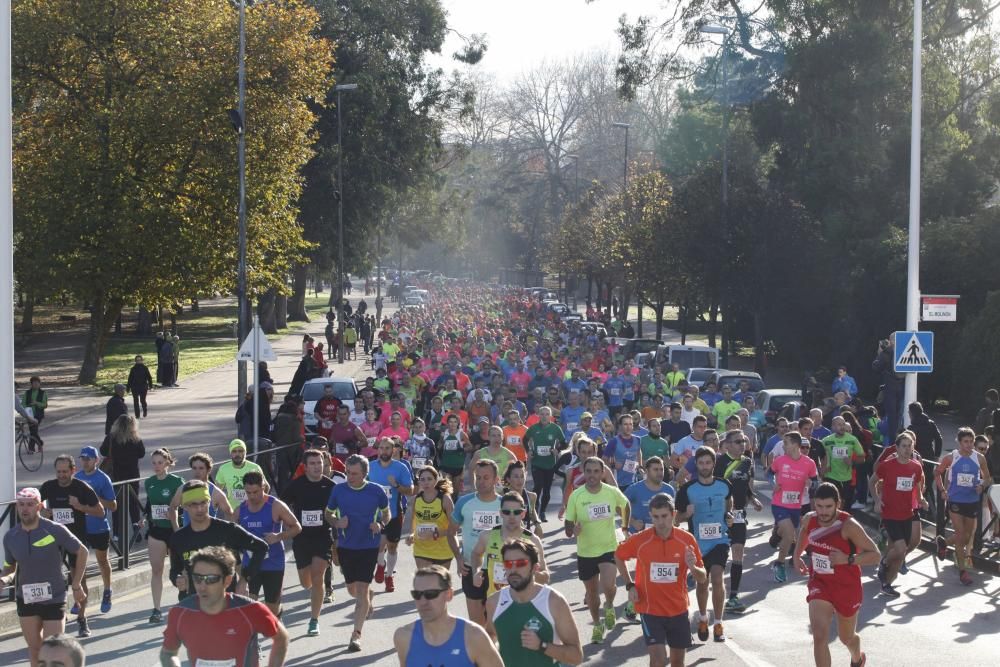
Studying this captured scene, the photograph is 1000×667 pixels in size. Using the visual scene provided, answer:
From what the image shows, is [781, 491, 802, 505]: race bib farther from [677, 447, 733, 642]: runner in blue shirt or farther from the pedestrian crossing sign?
the pedestrian crossing sign

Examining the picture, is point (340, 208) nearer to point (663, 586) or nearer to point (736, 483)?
point (736, 483)

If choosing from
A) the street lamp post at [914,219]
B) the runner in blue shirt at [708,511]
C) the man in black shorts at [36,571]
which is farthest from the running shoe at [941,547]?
the man in black shorts at [36,571]

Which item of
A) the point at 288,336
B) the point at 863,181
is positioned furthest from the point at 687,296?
the point at 288,336

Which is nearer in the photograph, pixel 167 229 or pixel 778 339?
pixel 167 229

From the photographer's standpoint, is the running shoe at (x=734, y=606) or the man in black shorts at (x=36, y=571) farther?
the running shoe at (x=734, y=606)

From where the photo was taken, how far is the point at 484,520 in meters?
11.4

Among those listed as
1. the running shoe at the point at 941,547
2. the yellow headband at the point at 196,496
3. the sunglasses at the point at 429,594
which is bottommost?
the running shoe at the point at 941,547

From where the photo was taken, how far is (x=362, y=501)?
11898 mm

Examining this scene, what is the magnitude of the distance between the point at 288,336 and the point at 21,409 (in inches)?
1625

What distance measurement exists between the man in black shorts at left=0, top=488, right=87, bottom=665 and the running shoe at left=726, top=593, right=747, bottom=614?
6345mm

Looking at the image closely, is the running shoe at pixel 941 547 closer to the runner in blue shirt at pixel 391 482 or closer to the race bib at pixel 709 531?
the race bib at pixel 709 531

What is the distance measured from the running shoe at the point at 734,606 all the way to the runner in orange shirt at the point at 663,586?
11.9 feet

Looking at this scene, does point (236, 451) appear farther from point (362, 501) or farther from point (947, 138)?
point (947, 138)

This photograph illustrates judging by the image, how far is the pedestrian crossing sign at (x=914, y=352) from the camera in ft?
63.2
